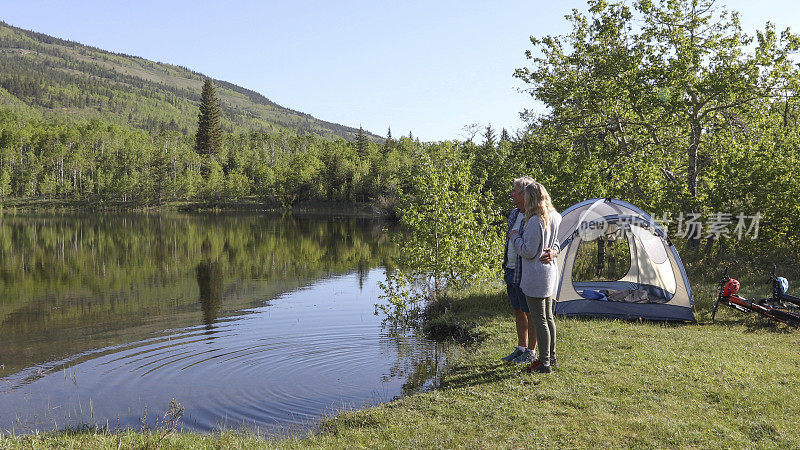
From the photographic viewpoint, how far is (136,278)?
942 inches

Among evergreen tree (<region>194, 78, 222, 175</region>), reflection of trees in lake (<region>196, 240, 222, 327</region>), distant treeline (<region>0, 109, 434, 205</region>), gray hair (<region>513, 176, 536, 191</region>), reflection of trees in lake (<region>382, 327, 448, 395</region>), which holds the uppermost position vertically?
evergreen tree (<region>194, 78, 222, 175</region>)

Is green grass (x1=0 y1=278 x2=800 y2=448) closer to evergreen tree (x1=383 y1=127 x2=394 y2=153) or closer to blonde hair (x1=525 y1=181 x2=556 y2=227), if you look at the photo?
blonde hair (x1=525 y1=181 x2=556 y2=227)

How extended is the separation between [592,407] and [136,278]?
22332mm

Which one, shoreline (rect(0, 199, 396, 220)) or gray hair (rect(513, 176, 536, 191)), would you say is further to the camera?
shoreline (rect(0, 199, 396, 220))

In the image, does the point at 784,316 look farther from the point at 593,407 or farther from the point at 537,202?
the point at 537,202

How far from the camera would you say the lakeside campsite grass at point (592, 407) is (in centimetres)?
554

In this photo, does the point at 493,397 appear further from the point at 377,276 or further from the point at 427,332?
the point at 377,276

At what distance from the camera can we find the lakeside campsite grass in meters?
5.54

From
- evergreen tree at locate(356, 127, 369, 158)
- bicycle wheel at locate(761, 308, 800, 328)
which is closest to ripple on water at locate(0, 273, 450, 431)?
bicycle wheel at locate(761, 308, 800, 328)

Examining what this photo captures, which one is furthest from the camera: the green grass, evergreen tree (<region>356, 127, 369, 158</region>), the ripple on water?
evergreen tree (<region>356, 127, 369, 158</region>)

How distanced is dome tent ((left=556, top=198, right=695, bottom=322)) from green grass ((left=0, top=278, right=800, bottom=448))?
217 centimetres

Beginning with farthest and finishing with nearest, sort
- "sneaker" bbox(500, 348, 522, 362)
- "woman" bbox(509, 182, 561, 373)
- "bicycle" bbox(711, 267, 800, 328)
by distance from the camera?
"bicycle" bbox(711, 267, 800, 328), "sneaker" bbox(500, 348, 522, 362), "woman" bbox(509, 182, 561, 373)

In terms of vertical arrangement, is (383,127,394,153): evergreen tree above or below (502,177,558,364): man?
above

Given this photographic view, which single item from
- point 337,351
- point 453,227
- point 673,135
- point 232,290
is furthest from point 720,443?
point 232,290
